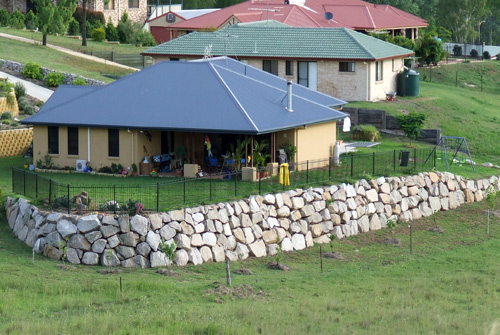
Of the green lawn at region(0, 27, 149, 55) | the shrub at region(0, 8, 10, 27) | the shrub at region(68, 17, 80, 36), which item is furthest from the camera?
the shrub at region(68, 17, 80, 36)

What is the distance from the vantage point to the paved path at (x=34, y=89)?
55594mm

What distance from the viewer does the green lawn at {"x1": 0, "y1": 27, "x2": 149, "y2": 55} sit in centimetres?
7762

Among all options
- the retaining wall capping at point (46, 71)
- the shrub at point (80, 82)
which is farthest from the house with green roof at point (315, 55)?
the shrub at point (80, 82)

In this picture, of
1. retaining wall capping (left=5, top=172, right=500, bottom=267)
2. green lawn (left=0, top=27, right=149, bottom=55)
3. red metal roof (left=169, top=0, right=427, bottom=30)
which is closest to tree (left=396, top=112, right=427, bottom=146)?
retaining wall capping (left=5, top=172, right=500, bottom=267)

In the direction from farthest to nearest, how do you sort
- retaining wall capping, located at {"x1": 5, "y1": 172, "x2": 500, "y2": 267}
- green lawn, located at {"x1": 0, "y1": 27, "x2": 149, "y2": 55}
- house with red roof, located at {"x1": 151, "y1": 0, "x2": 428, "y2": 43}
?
green lawn, located at {"x1": 0, "y1": 27, "x2": 149, "y2": 55} < house with red roof, located at {"x1": 151, "y1": 0, "x2": 428, "y2": 43} < retaining wall capping, located at {"x1": 5, "y1": 172, "x2": 500, "y2": 267}

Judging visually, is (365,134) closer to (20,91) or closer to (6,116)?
(6,116)

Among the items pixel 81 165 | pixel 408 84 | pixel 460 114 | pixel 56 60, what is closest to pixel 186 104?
pixel 81 165

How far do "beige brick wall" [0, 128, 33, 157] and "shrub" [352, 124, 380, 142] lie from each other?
50.7 ft

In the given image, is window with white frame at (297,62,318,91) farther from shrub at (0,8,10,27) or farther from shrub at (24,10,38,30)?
shrub at (0,8,10,27)

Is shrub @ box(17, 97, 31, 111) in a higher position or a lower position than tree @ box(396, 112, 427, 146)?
higher

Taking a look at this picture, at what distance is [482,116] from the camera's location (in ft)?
194

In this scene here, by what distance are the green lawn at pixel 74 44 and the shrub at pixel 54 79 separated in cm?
1723

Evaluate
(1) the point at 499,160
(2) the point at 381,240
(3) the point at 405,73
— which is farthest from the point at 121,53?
(2) the point at 381,240

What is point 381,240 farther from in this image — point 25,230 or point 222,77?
point 25,230
